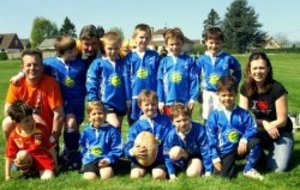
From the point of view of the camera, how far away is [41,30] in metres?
136

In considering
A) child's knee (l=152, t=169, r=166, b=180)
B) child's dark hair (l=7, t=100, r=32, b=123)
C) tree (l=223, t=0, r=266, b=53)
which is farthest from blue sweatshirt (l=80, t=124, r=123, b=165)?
tree (l=223, t=0, r=266, b=53)

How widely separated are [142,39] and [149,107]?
1447 millimetres

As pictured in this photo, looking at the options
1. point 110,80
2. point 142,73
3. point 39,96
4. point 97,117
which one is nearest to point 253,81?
point 142,73

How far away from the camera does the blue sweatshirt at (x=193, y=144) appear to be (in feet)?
22.2

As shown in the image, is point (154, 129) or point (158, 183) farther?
point (154, 129)

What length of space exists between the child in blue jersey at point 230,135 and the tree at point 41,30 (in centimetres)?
12947

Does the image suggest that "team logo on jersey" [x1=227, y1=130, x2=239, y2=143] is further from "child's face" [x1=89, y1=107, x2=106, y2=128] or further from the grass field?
"child's face" [x1=89, y1=107, x2=106, y2=128]

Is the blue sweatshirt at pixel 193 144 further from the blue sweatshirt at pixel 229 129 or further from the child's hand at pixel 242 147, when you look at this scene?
the child's hand at pixel 242 147

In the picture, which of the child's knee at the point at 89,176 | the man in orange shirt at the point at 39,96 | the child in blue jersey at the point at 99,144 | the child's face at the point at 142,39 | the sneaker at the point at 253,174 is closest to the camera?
the sneaker at the point at 253,174

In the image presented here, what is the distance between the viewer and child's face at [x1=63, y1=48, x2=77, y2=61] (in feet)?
25.6

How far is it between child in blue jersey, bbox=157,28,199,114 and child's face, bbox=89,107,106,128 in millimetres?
1203

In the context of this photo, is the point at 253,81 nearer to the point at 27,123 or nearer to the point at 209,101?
the point at 209,101

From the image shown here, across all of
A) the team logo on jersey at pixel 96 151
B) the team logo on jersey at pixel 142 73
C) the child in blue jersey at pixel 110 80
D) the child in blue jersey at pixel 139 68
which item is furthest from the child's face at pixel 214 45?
the team logo on jersey at pixel 96 151

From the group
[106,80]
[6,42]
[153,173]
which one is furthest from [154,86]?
[6,42]
